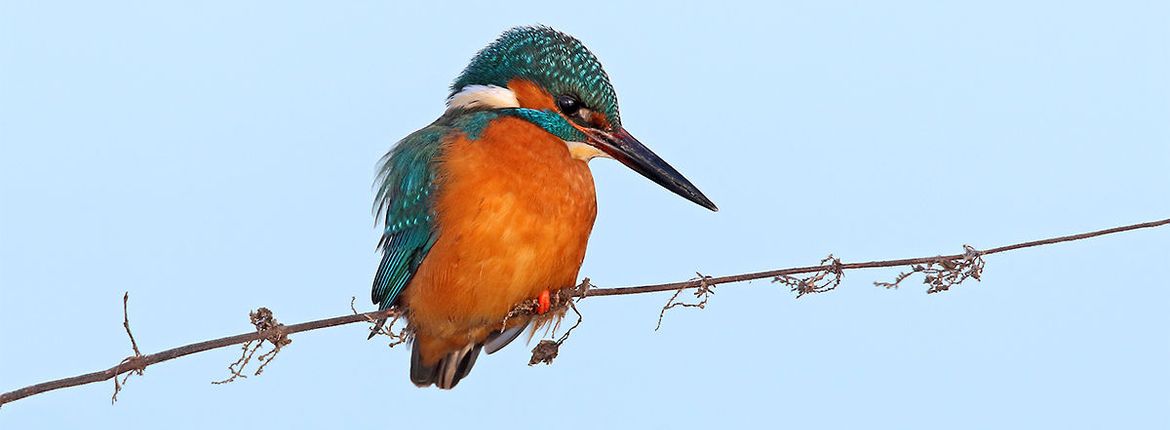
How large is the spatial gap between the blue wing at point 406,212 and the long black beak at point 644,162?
0.40m

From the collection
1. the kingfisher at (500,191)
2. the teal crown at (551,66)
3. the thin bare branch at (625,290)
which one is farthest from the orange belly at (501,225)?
the thin bare branch at (625,290)

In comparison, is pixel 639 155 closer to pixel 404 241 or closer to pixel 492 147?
pixel 492 147

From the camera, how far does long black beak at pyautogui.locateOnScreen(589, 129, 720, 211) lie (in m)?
3.00

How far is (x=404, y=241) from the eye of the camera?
3039 millimetres

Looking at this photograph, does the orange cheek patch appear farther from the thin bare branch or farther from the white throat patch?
the thin bare branch

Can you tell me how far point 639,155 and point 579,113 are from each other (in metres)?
0.19

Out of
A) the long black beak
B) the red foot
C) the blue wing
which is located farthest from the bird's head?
the red foot

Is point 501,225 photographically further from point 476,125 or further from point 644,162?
point 644,162

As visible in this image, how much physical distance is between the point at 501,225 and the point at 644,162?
41cm

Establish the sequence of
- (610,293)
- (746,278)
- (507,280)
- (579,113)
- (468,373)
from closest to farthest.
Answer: (746,278)
(610,293)
(507,280)
(579,113)
(468,373)

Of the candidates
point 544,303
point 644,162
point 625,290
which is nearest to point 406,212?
point 544,303

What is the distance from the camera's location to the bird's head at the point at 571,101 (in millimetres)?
3029

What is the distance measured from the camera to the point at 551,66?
3.06 meters

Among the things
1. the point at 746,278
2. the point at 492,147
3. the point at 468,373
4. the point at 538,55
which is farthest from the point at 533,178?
the point at 746,278
